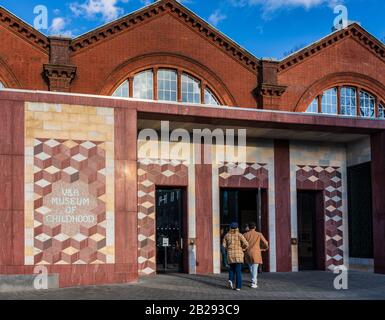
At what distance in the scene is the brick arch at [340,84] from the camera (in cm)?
2847

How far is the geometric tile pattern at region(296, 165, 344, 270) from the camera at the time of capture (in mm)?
20719

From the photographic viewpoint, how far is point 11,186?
14461 mm

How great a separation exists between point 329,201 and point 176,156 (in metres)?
5.76

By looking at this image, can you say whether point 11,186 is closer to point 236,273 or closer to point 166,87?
point 236,273

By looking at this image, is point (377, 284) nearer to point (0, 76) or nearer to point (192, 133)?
point (192, 133)

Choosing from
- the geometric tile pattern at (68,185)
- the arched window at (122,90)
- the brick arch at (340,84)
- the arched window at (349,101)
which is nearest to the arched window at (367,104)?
the brick arch at (340,84)

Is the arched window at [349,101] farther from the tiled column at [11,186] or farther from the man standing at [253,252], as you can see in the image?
the tiled column at [11,186]

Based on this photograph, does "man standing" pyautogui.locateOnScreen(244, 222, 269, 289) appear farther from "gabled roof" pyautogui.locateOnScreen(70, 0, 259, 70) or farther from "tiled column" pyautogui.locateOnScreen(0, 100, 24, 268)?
"gabled roof" pyautogui.locateOnScreen(70, 0, 259, 70)

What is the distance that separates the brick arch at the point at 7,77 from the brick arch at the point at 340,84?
41.7 feet

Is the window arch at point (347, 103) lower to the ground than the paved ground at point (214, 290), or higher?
higher

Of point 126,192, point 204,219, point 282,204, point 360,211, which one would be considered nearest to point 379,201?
point 360,211

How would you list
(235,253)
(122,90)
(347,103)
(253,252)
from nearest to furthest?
(235,253) → (253,252) → (122,90) → (347,103)

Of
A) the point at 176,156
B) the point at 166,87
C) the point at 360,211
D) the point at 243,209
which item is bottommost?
the point at 360,211

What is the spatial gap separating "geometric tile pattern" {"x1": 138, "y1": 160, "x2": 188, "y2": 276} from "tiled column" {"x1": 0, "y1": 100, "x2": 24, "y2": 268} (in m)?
4.80
